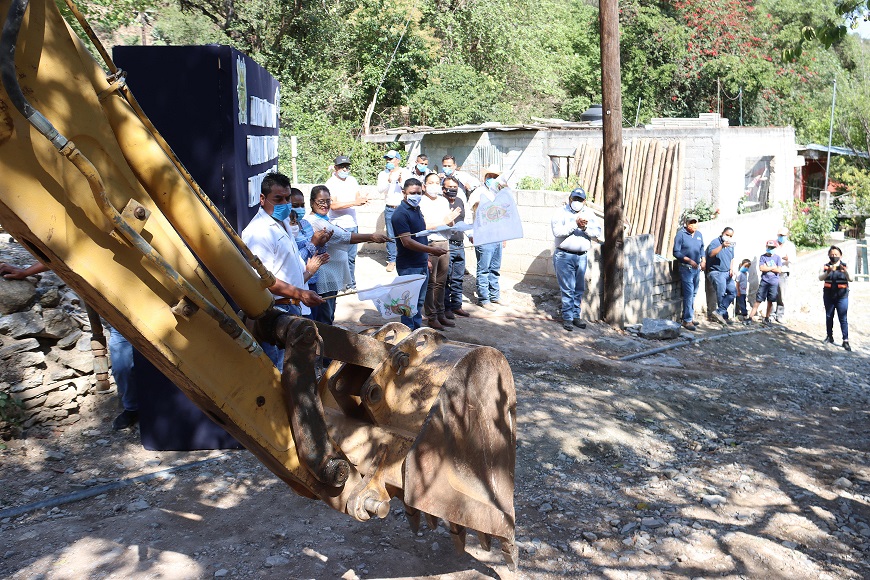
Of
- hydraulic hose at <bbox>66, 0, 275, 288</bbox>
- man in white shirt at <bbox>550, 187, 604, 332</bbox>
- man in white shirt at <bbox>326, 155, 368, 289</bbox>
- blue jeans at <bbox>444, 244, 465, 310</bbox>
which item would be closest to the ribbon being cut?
man in white shirt at <bbox>326, 155, 368, 289</bbox>

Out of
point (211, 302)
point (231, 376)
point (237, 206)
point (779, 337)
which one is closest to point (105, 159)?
point (211, 302)

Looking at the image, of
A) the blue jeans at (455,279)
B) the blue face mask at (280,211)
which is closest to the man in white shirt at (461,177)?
the blue jeans at (455,279)

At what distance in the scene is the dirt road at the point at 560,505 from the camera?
4.62 metres

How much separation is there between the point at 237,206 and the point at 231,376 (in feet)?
9.79

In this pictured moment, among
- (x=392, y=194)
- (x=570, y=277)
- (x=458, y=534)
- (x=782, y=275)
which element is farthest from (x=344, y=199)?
(x=782, y=275)

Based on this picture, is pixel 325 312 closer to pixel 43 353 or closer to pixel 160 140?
pixel 43 353

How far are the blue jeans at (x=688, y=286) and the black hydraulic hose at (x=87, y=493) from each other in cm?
1064

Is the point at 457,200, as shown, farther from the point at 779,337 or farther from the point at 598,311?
the point at 779,337

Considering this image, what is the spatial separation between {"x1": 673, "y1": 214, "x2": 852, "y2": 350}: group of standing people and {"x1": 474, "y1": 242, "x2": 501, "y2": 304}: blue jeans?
13.7 ft

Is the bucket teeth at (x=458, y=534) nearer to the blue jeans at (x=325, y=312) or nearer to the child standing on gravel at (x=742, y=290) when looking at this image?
the blue jeans at (x=325, y=312)

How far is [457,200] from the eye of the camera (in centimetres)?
1163

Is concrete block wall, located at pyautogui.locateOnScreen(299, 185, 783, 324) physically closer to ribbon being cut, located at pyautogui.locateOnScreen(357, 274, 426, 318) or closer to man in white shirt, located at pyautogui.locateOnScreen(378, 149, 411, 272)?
man in white shirt, located at pyautogui.locateOnScreen(378, 149, 411, 272)

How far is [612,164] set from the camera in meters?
12.5

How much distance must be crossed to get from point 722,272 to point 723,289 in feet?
1.12
